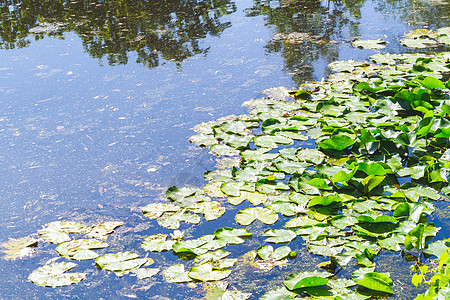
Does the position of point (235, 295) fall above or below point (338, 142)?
below

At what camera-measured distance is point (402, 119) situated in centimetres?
311

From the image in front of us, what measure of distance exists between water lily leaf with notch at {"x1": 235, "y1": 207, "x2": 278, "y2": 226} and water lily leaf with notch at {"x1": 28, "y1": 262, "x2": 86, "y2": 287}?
2.86 ft

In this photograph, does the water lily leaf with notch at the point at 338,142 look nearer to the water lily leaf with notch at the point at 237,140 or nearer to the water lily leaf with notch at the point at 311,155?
the water lily leaf with notch at the point at 311,155

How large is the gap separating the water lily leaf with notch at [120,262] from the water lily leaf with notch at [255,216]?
→ 57cm

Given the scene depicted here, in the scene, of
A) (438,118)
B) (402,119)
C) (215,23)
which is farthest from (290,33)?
(438,118)

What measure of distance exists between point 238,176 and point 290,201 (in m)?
0.41

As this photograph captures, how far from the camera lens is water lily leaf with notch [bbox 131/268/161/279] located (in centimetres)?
202

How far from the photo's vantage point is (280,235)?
7.13 ft

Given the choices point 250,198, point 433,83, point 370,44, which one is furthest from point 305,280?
point 370,44

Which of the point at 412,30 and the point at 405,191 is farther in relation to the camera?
the point at 412,30

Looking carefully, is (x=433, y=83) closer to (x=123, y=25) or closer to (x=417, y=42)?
(x=417, y=42)

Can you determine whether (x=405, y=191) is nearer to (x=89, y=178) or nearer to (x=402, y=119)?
(x=402, y=119)

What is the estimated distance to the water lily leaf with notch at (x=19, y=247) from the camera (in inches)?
87.0

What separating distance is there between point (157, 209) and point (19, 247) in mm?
773
